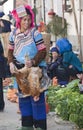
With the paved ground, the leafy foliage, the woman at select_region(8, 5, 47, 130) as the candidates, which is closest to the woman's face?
the woman at select_region(8, 5, 47, 130)

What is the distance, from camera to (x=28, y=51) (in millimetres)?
7262

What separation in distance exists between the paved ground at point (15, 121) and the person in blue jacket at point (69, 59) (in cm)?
125

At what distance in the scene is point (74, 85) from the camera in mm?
8656

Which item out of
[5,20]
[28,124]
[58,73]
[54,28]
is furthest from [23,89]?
[54,28]

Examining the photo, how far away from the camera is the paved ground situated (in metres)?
8.13

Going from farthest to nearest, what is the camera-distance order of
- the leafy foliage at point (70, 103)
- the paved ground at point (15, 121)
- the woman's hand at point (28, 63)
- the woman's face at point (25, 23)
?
Result: the paved ground at point (15, 121), the leafy foliage at point (70, 103), the woman's face at point (25, 23), the woman's hand at point (28, 63)

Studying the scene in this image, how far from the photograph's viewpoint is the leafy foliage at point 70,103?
754cm

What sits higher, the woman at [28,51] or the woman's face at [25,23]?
the woman's face at [25,23]

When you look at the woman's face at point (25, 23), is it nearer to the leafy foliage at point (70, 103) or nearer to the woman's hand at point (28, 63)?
the woman's hand at point (28, 63)

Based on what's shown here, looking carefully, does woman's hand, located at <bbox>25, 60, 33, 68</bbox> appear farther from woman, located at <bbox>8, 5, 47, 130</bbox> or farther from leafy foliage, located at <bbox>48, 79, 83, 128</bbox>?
leafy foliage, located at <bbox>48, 79, 83, 128</bbox>

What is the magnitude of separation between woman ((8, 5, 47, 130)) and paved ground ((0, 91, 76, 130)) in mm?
732

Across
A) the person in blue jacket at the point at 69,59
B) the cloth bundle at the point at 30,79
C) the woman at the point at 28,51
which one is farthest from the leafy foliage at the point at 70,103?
the person in blue jacket at the point at 69,59

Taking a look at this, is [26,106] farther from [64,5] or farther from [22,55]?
[64,5]

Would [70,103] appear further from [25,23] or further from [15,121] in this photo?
[15,121]
